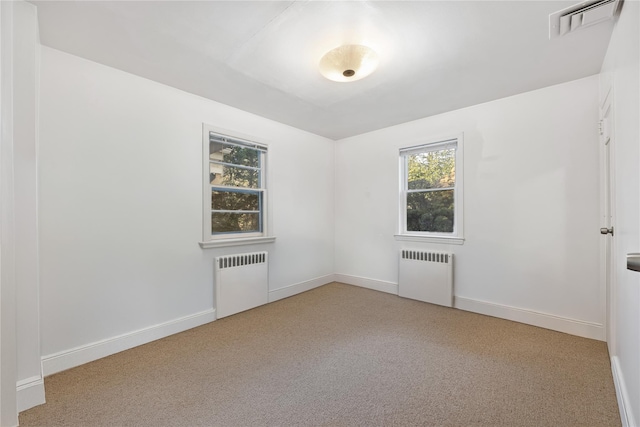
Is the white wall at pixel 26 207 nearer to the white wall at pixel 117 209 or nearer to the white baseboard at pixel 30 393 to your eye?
the white baseboard at pixel 30 393

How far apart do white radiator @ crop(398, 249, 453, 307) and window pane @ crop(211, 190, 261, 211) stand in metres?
2.23

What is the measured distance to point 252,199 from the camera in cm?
373

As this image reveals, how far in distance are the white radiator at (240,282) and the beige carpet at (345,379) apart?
1.04ft

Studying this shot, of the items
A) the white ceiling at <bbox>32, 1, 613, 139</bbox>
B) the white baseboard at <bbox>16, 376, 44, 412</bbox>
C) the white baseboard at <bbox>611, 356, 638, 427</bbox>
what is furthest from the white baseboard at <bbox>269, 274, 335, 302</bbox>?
the white baseboard at <bbox>611, 356, 638, 427</bbox>

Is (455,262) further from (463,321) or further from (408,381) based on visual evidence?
(408,381)

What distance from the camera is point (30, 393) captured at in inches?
68.8

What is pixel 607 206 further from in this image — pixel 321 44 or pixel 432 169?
pixel 321 44

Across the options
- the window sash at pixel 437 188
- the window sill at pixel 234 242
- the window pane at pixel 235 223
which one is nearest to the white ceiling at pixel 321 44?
the window sash at pixel 437 188

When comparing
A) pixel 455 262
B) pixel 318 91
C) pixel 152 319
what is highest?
pixel 318 91

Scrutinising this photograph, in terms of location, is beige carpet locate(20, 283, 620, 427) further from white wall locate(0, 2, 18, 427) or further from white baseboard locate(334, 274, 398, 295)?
white baseboard locate(334, 274, 398, 295)

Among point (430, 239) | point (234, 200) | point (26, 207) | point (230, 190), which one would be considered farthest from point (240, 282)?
point (430, 239)

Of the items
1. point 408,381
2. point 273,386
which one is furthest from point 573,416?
point 273,386

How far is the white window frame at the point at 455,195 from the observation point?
348 centimetres

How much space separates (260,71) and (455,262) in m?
3.21
